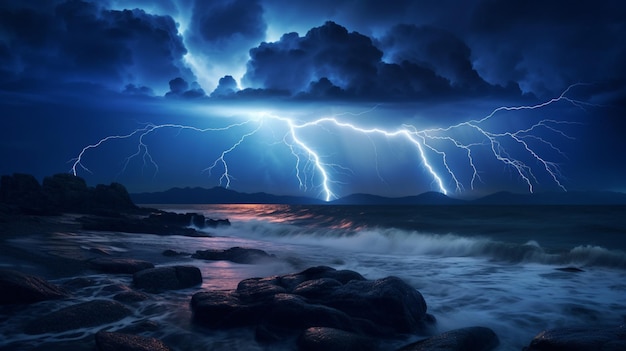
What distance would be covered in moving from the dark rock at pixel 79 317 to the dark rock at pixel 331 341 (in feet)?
8.57

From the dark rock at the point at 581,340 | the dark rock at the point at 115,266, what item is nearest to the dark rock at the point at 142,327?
the dark rock at the point at 115,266

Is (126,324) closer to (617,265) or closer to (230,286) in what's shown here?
(230,286)

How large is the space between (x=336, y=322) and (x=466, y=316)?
9.32 feet

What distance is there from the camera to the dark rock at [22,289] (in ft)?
16.4

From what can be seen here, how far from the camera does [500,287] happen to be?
28.0 ft

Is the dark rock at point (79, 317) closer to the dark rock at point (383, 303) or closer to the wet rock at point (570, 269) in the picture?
the dark rock at point (383, 303)

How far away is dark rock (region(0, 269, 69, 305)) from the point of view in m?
5.00

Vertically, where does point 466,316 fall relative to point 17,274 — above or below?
below

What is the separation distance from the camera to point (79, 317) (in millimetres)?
4703

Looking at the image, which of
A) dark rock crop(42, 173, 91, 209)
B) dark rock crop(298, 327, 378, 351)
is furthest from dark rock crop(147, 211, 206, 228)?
dark rock crop(298, 327, 378, 351)

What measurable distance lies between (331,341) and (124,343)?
212 centimetres

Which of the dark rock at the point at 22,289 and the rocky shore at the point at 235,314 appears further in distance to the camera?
the dark rock at the point at 22,289

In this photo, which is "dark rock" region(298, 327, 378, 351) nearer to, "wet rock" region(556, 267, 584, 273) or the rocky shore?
the rocky shore

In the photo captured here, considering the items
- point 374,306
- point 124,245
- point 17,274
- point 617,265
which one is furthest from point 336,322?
point 617,265
